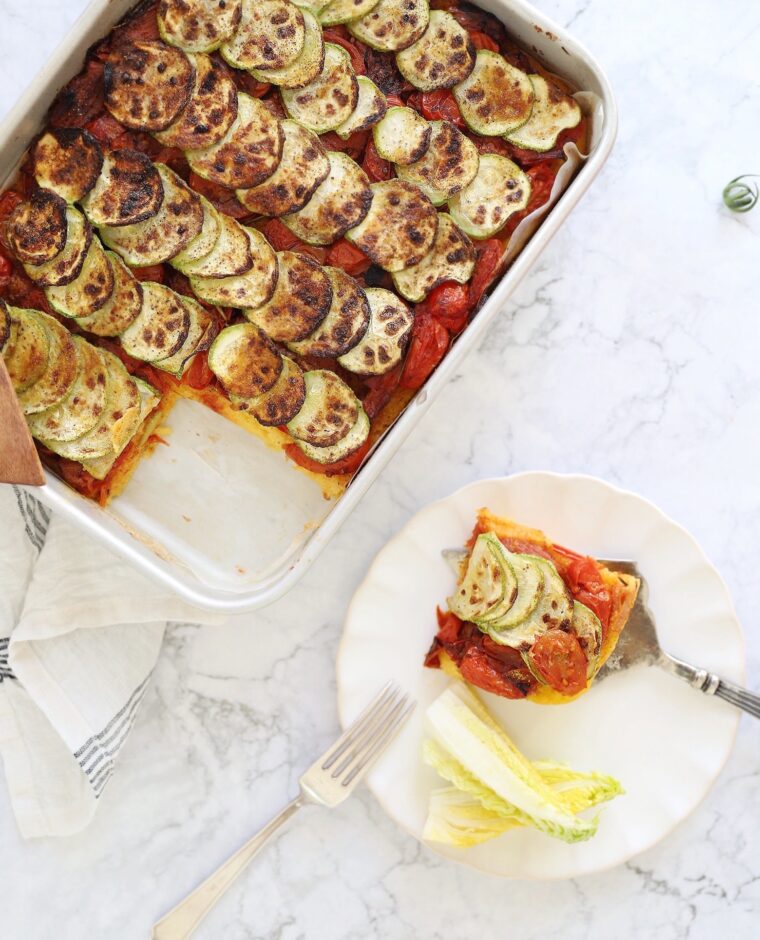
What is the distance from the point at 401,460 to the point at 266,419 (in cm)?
68

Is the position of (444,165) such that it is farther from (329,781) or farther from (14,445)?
(329,781)

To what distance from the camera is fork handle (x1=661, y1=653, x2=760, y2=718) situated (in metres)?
3.19

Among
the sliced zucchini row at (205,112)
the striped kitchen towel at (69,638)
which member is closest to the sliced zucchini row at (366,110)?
the sliced zucchini row at (205,112)

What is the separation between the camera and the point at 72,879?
3.58 m

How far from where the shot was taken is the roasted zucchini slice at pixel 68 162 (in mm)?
2695

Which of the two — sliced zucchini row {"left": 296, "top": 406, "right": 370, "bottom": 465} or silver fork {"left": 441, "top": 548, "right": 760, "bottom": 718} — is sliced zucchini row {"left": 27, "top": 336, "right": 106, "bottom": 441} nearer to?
sliced zucchini row {"left": 296, "top": 406, "right": 370, "bottom": 465}

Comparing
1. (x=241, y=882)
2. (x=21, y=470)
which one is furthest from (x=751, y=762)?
(x=21, y=470)

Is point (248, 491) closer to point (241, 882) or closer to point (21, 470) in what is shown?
point (21, 470)

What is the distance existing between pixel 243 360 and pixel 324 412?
307mm

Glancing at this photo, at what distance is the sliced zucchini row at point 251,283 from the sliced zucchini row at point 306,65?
0.47 m

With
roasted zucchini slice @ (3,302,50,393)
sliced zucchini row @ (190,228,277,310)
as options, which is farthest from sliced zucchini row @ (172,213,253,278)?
roasted zucchini slice @ (3,302,50,393)

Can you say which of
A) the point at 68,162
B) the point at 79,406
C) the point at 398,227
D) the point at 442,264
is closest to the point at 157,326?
the point at 79,406

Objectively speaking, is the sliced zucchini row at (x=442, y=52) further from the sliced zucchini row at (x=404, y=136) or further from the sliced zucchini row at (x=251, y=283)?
the sliced zucchini row at (x=251, y=283)

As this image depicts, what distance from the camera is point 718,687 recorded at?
3.22 meters
